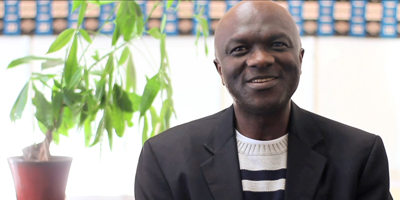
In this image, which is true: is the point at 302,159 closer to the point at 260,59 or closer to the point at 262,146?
the point at 262,146

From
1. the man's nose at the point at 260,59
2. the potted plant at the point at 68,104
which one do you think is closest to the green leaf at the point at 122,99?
the potted plant at the point at 68,104

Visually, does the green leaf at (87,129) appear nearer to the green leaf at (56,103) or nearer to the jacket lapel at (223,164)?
the green leaf at (56,103)

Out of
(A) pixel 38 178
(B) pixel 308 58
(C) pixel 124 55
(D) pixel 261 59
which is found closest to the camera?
(D) pixel 261 59

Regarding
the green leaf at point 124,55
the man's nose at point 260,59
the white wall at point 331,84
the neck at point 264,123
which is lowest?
the white wall at point 331,84

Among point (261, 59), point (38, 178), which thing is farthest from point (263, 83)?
point (38, 178)

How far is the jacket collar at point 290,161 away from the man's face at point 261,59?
99 millimetres

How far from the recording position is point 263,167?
0.93 metres

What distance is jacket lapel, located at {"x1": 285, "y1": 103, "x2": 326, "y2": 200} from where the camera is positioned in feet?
2.93

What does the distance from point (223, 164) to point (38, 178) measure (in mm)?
702

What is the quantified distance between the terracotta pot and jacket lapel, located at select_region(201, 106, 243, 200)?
625 millimetres

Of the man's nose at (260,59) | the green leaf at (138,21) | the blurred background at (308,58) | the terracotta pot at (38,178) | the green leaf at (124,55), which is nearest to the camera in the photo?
the man's nose at (260,59)

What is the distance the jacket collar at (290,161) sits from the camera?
2.94 feet

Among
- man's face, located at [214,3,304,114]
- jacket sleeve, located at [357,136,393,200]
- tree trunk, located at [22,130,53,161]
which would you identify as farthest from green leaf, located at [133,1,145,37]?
jacket sleeve, located at [357,136,393,200]

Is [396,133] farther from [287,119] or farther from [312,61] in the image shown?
[287,119]
